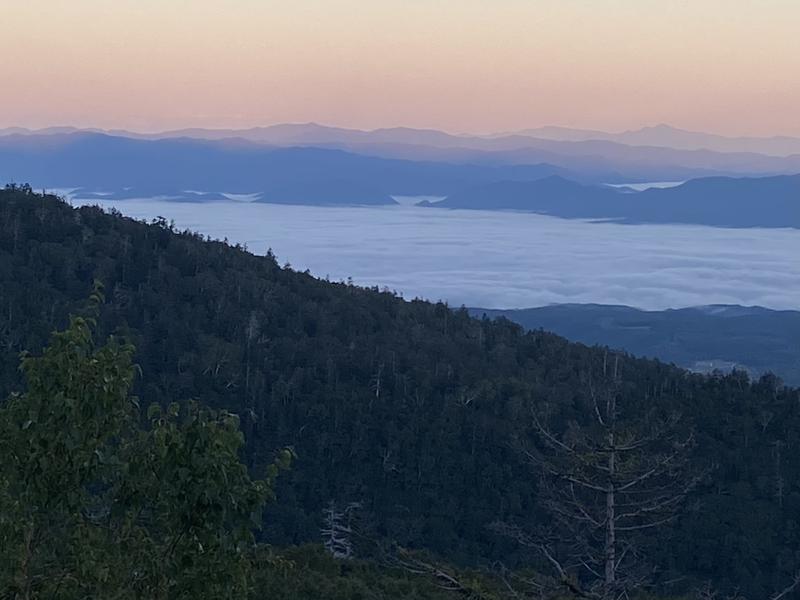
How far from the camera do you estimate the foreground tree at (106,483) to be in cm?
500

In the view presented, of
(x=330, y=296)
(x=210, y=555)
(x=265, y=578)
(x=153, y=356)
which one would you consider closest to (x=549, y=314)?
(x=330, y=296)

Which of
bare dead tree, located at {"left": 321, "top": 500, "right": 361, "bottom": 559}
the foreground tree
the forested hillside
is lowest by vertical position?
bare dead tree, located at {"left": 321, "top": 500, "right": 361, "bottom": 559}

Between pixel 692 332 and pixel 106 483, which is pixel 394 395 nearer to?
pixel 106 483

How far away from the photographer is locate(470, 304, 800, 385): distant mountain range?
95.5 metres

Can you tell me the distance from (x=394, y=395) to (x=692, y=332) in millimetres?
80401

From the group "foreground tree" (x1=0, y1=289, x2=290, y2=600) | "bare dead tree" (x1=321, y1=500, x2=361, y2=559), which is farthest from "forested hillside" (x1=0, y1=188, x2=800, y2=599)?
"foreground tree" (x1=0, y1=289, x2=290, y2=600)

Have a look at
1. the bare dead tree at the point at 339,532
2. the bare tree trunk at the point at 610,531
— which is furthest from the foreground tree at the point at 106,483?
the bare dead tree at the point at 339,532

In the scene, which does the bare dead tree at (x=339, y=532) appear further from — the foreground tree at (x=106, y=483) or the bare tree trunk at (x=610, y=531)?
the foreground tree at (x=106, y=483)

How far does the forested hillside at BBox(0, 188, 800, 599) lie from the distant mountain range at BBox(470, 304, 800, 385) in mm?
47429

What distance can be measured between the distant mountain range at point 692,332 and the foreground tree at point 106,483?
271 ft

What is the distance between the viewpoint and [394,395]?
125ft

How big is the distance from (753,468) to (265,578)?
73.2 ft

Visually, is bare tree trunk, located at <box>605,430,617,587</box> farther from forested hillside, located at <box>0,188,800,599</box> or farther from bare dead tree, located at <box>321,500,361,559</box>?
forested hillside, located at <box>0,188,800,599</box>

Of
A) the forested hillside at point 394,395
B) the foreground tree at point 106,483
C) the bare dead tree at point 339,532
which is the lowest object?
the bare dead tree at point 339,532
